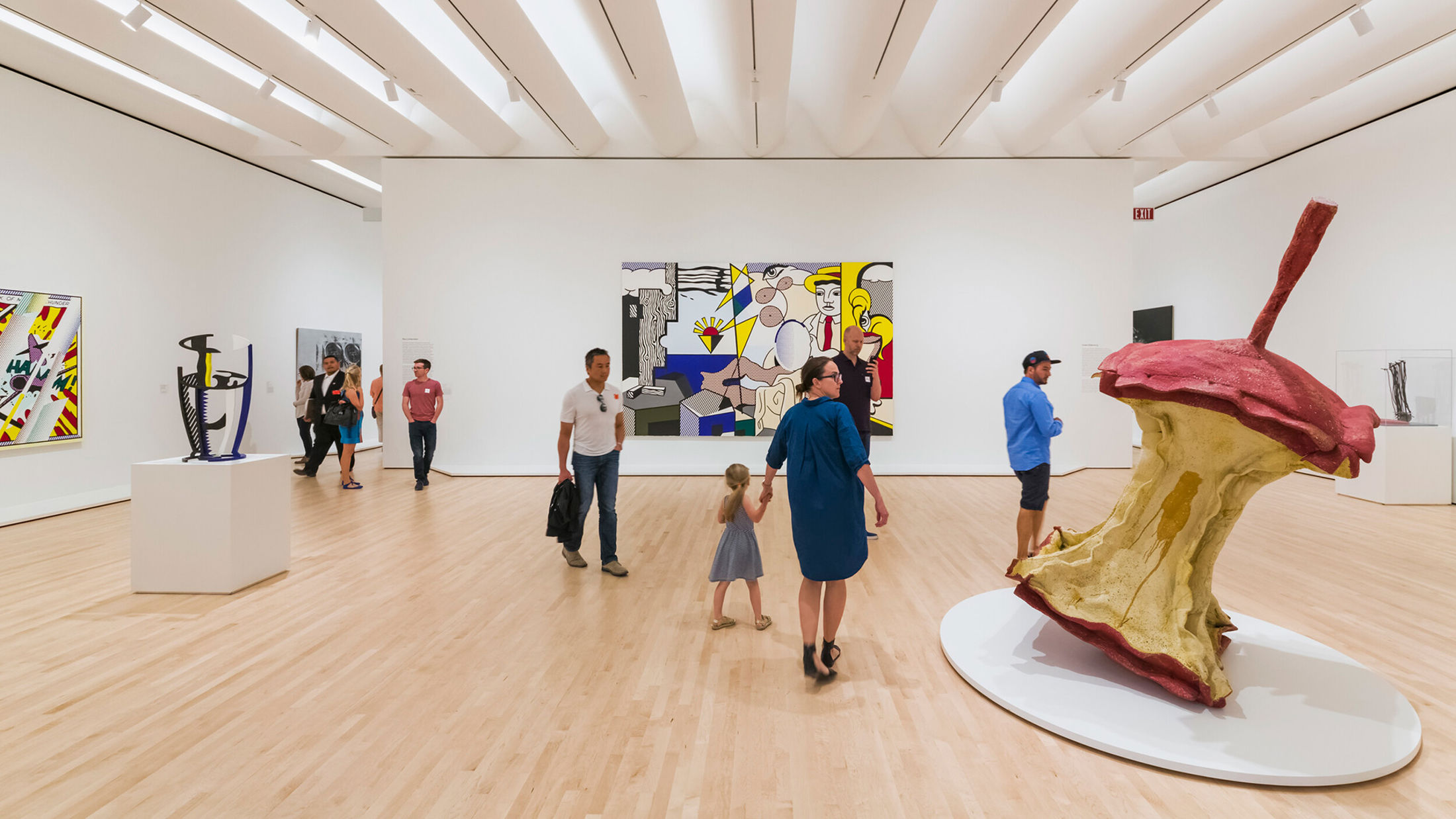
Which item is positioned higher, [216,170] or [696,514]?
[216,170]

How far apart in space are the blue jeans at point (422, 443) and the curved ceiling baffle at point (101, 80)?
447cm

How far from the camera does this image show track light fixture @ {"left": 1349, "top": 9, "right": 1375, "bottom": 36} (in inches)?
224

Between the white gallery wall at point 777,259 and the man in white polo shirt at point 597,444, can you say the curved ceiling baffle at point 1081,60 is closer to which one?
the white gallery wall at point 777,259

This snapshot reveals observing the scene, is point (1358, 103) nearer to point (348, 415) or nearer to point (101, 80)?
point (348, 415)

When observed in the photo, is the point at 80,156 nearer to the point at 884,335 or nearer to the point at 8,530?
the point at 8,530

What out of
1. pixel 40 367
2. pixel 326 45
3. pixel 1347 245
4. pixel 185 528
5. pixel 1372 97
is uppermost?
pixel 326 45

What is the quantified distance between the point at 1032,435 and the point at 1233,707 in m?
2.15

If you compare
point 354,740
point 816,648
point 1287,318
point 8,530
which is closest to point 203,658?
point 354,740

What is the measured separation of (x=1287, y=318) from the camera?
966 cm

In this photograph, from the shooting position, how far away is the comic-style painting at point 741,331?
30.7 feet

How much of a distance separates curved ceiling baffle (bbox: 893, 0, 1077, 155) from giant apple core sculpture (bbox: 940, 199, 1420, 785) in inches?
163

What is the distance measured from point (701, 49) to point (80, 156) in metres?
7.09

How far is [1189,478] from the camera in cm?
295

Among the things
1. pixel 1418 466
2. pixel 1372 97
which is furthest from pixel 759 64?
pixel 1418 466
